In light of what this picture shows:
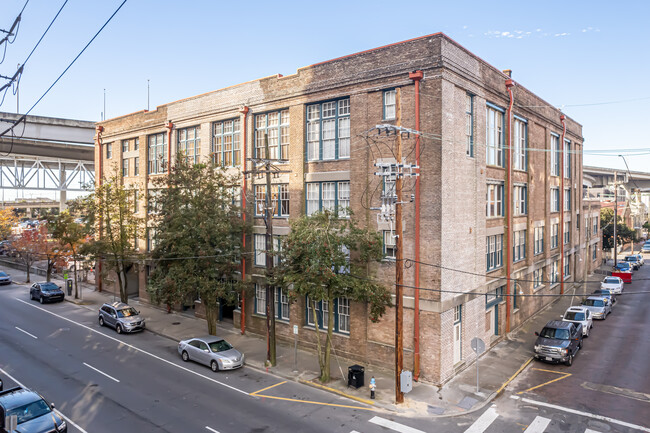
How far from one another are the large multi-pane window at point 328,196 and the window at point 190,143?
1095cm

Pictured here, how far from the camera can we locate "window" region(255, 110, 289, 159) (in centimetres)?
2652

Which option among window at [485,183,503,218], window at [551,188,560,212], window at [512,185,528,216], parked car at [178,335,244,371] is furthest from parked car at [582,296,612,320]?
parked car at [178,335,244,371]

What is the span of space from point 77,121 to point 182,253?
28.4m

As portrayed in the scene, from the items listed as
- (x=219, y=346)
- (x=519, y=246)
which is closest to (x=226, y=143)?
(x=219, y=346)

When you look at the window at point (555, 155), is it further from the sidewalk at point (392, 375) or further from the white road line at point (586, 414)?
the white road line at point (586, 414)

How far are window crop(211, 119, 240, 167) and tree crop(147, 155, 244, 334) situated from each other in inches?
124

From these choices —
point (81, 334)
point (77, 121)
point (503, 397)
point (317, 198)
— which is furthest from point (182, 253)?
point (77, 121)

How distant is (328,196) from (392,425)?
485 inches

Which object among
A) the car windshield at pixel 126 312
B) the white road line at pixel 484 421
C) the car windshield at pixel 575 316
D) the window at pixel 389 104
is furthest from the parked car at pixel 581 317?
the car windshield at pixel 126 312

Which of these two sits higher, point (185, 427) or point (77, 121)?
point (77, 121)

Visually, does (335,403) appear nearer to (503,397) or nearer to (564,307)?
(503,397)

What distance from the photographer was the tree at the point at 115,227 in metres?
33.8

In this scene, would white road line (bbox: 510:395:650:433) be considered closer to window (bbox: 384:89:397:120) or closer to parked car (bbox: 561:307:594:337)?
→ parked car (bbox: 561:307:594:337)

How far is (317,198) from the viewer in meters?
24.7
